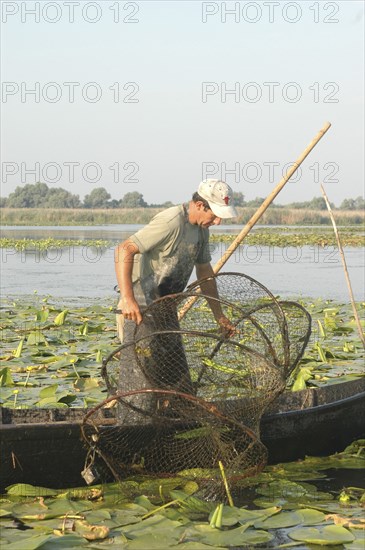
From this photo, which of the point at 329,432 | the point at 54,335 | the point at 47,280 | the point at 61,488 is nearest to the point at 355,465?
the point at 329,432

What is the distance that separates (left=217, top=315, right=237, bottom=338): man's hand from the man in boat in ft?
1.07

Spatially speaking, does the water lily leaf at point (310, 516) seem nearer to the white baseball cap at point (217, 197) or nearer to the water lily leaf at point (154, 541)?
the water lily leaf at point (154, 541)

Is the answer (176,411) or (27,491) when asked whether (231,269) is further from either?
(27,491)

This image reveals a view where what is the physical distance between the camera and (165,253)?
4820mm

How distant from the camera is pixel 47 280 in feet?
56.4

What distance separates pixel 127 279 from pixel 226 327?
0.76 m

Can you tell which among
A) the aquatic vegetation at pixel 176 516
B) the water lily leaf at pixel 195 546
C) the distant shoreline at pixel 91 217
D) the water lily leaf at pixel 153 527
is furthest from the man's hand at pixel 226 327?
the distant shoreline at pixel 91 217

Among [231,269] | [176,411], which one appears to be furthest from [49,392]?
[231,269]

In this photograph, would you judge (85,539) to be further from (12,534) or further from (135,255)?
(135,255)

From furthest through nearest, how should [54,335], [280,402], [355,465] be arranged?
[54,335] → [280,402] → [355,465]

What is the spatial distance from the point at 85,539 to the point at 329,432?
2269 millimetres

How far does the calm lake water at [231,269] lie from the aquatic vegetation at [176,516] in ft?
31.6

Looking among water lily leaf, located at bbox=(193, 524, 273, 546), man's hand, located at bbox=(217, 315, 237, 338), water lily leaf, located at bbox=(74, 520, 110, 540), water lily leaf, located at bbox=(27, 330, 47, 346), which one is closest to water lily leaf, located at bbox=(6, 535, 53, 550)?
water lily leaf, located at bbox=(74, 520, 110, 540)

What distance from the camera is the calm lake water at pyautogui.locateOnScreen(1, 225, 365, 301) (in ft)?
50.5
